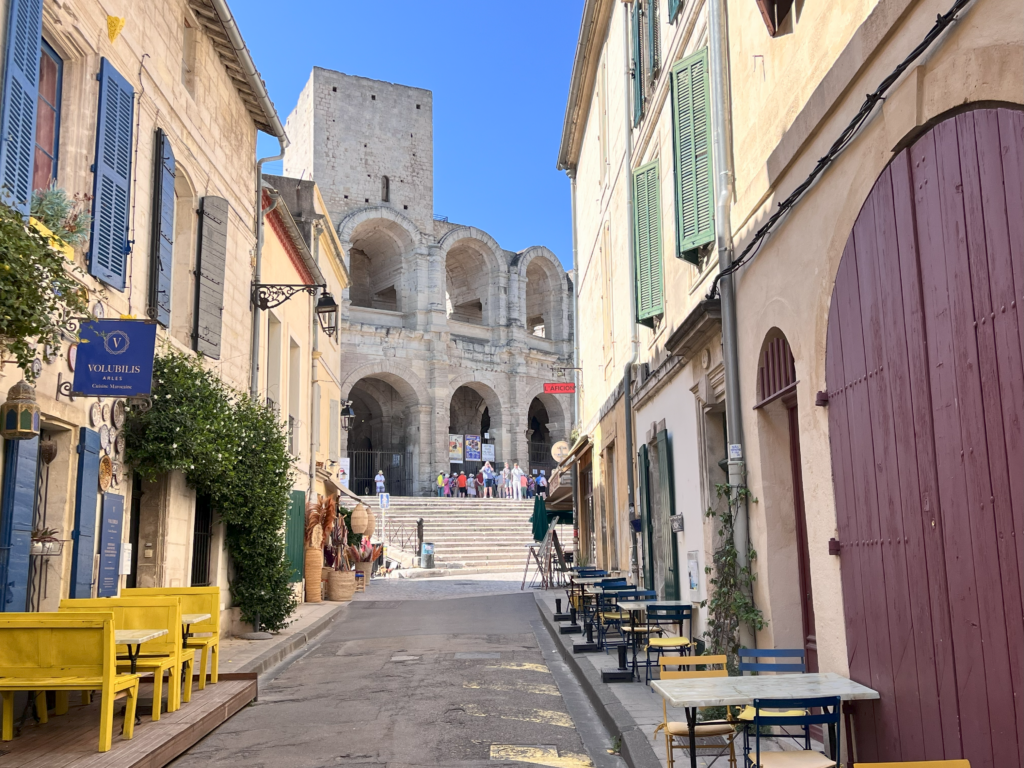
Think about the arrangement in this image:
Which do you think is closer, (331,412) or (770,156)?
(770,156)

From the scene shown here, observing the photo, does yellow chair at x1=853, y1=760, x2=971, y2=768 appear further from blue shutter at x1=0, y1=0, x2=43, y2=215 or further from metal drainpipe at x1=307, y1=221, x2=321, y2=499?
metal drainpipe at x1=307, y1=221, x2=321, y2=499

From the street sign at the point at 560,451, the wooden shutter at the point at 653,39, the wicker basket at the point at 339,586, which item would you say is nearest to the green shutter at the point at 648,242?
the wooden shutter at the point at 653,39

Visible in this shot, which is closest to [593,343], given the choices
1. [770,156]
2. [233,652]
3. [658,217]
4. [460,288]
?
[658,217]

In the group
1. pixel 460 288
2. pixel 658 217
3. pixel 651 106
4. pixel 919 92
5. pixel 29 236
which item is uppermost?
pixel 460 288

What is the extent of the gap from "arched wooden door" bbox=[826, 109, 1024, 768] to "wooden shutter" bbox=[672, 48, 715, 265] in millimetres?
3438

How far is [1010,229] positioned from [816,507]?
8.78 ft

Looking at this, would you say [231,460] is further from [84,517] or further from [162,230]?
[162,230]

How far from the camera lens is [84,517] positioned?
26.4 ft

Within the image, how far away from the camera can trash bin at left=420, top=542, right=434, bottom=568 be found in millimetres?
25938

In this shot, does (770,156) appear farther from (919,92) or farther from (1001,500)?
(1001,500)

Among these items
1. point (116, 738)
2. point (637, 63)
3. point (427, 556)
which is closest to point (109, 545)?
point (116, 738)

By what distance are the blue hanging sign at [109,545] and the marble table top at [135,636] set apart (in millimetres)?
2494

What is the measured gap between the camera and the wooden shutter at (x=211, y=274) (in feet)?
37.3

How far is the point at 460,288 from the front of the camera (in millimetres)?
44188
